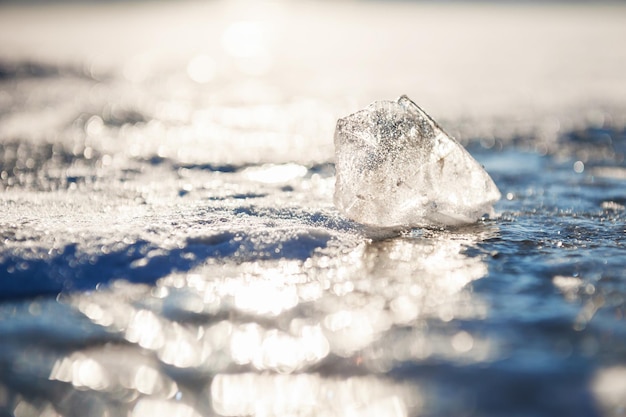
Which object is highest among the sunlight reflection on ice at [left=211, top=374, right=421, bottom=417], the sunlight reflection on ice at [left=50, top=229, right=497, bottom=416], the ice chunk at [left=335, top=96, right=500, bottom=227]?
the ice chunk at [left=335, top=96, right=500, bottom=227]

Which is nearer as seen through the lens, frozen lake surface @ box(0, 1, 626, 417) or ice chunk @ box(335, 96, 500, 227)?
frozen lake surface @ box(0, 1, 626, 417)

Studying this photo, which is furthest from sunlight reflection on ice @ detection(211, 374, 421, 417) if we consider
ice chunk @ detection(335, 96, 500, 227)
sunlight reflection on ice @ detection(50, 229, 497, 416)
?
ice chunk @ detection(335, 96, 500, 227)

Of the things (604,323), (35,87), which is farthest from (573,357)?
(35,87)

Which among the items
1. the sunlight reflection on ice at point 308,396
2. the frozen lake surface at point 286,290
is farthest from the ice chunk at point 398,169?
the sunlight reflection on ice at point 308,396

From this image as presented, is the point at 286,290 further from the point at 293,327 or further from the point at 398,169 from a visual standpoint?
the point at 398,169

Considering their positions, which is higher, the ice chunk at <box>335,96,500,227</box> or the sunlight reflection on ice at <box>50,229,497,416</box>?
the ice chunk at <box>335,96,500,227</box>

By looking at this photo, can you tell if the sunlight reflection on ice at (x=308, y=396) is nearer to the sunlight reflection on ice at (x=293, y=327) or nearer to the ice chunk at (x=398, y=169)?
the sunlight reflection on ice at (x=293, y=327)

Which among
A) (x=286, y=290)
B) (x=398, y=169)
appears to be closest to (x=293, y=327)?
(x=286, y=290)

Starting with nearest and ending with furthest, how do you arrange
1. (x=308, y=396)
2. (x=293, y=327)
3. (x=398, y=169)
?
(x=308, y=396) → (x=293, y=327) → (x=398, y=169)

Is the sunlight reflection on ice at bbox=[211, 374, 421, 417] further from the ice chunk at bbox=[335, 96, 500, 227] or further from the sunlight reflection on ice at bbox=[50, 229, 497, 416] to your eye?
the ice chunk at bbox=[335, 96, 500, 227]
